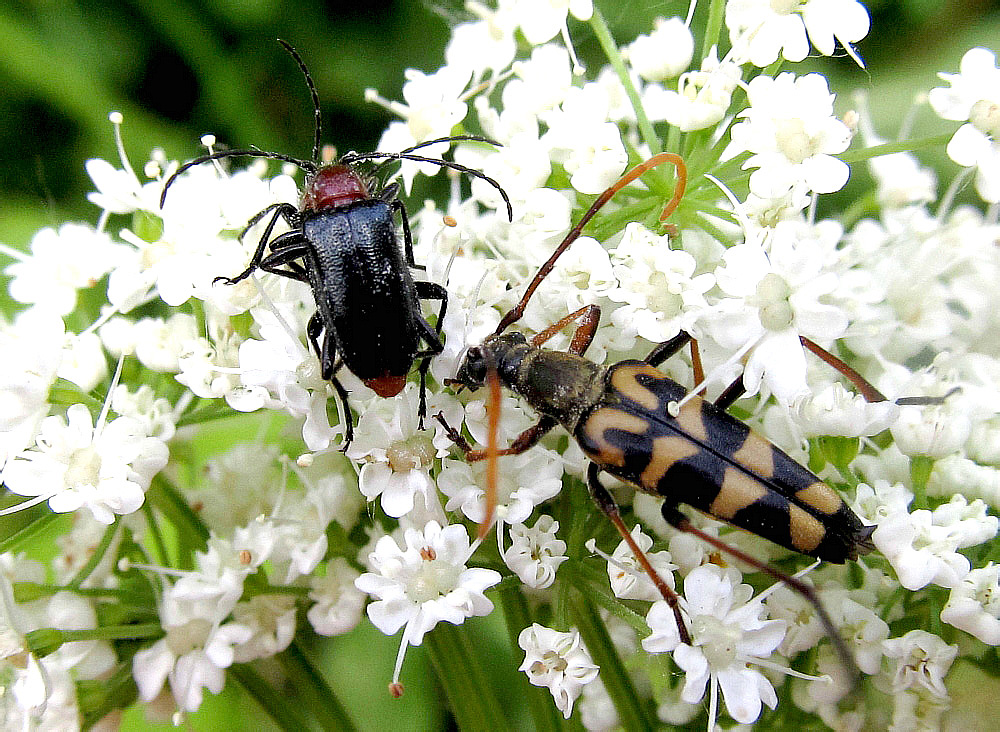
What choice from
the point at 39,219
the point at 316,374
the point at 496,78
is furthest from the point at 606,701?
the point at 39,219

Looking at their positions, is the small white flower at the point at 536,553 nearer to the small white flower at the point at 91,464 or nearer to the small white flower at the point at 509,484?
the small white flower at the point at 509,484

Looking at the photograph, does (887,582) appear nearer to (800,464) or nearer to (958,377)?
(800,464)

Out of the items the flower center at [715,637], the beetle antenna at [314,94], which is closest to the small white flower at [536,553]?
the flower center at [715,637]

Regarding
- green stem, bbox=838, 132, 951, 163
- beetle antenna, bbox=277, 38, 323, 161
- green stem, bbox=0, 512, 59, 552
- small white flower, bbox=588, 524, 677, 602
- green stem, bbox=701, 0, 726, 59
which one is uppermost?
beetle antenna, bbox=277, 38, 323, 161

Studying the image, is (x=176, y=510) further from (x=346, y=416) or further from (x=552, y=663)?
(x=552, y=663)

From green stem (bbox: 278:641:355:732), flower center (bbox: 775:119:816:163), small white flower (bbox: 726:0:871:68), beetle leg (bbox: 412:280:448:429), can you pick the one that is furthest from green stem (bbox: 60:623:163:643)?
small white flower (bbox: 726:0:871:68)

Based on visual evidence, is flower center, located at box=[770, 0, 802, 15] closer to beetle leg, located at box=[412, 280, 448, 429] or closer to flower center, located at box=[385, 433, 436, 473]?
beetle leg, located at box=[412, 280, 448, 429]
